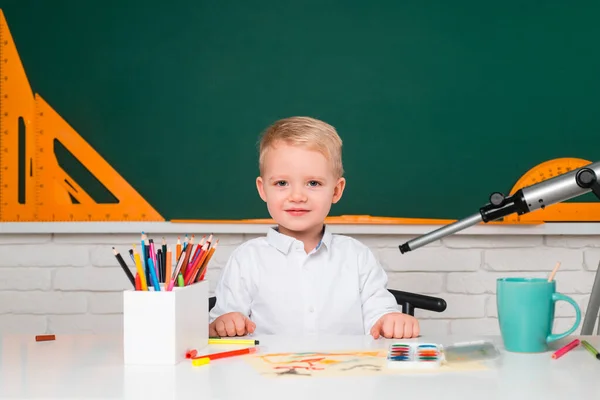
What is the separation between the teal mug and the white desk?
0.02m

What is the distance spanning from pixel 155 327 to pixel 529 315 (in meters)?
0.49

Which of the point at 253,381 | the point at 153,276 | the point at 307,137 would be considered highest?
the point at 307,137

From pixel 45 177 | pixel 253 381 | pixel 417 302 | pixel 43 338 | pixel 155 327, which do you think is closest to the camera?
pixel 253 381

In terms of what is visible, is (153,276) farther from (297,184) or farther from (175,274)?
(297,184)

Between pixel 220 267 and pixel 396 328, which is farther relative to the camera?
pixel 220 267

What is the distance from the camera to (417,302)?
1487mm

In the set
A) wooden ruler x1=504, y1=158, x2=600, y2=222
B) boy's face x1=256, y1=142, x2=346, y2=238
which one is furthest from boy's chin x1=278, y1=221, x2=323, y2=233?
wooden ruler x1=504, y1=158, x2=600, y2=222

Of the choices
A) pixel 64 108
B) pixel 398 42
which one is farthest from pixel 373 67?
pixel 64 108

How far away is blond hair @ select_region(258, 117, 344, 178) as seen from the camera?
4.59ft

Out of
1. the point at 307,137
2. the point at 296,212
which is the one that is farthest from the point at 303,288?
the point at 307,137

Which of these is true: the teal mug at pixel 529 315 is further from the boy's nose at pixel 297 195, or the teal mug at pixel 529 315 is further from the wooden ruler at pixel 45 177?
the wooden ruler at pixel 45 177

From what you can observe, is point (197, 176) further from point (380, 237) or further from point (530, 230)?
point (530, 230)

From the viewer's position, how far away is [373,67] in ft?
6.70

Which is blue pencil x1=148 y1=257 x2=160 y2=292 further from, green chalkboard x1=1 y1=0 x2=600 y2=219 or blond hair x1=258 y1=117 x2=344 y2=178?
green chalkboard x1=1 y1=0 x2=600 y2=219
